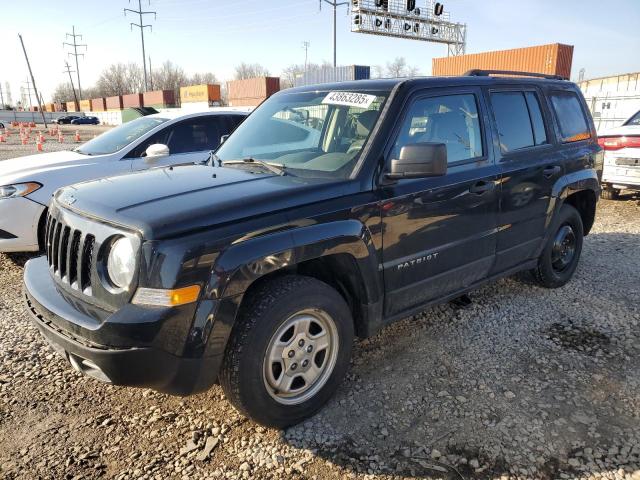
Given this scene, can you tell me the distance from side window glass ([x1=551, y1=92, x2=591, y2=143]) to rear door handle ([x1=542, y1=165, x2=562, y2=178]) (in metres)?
0.36

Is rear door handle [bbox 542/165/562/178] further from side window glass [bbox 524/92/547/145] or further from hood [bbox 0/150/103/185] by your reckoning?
hood [bbox 0/150/103/185]

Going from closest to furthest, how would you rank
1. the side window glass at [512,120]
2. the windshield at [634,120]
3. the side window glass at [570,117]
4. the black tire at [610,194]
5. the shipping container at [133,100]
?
1. the side window glass at [512,120]
2. the side window glass at [570,117]
3. the windshield at [634,120]
4. the black tire at [610,194]
5. the shipping container at [133,100]

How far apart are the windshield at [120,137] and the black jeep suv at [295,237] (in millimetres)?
2861

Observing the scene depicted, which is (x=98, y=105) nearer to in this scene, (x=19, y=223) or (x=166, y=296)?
(x=19, y=223)

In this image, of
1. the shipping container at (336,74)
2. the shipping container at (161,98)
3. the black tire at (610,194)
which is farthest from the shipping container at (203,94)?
the black tire at (610,194)

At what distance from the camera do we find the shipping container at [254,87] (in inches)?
1554

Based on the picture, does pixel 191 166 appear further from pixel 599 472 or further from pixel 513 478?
pixel 599 472

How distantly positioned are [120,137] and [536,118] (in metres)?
5.01

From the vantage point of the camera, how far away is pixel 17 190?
5109 millimetres

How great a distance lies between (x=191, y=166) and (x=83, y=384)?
1.65 metres

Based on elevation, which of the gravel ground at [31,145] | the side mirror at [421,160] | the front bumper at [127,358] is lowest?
the gravel ground at [31,145]

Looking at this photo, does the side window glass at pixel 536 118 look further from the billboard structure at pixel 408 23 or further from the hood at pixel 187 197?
the billboard structure at pixel 408 23

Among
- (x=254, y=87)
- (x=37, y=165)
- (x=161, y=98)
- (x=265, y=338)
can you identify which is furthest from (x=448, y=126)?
(x=161, y=98)

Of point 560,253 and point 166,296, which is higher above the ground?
point 166,296
